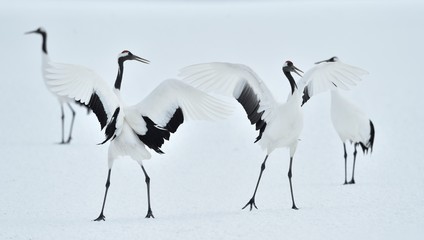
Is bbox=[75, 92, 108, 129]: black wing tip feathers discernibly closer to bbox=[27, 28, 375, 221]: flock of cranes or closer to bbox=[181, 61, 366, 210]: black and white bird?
bbox=[27, 28, 375, 221]: flock of cranes

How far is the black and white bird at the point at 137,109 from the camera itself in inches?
246

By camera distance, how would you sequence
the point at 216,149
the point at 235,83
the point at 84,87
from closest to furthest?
the point at 84,87
the point at 235,83
the point at 216,149

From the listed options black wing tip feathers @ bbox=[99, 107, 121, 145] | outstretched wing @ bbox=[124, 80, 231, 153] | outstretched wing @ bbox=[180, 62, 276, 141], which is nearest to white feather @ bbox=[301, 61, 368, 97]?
outstretched wing @ bbox=[180, 62, 276, 141]

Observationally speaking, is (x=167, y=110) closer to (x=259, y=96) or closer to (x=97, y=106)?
(x=97, y=106)

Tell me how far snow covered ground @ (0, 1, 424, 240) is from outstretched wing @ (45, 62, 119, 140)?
3.22ft

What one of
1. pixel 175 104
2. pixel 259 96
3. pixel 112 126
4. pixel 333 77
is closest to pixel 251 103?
pixel 259 96

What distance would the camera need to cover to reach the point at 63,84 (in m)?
6.24

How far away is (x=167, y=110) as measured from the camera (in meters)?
6.58

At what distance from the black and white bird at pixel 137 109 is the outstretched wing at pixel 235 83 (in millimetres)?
193

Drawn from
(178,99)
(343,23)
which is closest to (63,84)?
(178,99)

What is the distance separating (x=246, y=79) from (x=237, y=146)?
3.88 meters

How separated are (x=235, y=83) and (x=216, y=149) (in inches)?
143

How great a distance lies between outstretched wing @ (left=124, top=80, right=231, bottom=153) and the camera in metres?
6.48

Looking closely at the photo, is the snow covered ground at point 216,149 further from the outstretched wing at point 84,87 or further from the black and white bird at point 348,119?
the outstretched wing at point 84,87
